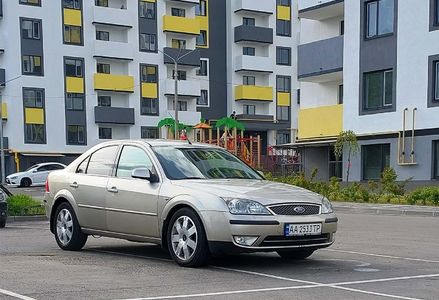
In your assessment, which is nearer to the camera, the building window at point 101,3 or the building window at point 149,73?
the building window at point 101,3

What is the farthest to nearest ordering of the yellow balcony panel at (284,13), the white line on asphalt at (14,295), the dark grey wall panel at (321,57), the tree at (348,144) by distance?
the yellow balcony panel at (284,13)
the dark grey wall panel at (321,57)
the tree at (348,144)
the white line on asphalt at (14,295)

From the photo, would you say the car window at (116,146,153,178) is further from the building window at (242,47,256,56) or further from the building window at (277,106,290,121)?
the building window at (277,106,290,121)

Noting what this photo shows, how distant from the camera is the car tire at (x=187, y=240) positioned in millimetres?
7656

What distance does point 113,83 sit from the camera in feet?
187

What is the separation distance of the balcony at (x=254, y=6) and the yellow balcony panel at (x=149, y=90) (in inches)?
500

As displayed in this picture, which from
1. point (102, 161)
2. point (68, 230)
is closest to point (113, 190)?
point (102, 161)

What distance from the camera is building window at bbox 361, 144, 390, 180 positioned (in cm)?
2820

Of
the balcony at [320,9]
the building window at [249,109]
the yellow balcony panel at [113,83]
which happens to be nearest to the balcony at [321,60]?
the balcony at [320,9]

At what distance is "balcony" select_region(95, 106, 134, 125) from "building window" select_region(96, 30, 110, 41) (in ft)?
20.0

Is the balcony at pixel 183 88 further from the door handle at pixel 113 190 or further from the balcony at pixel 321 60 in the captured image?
the door handle at pixel 113 190

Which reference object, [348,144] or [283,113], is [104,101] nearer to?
[283,113]

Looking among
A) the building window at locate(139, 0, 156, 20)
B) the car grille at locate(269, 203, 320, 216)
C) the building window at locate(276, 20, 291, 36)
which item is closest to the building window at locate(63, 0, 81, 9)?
the building window at locate(139, 0, 156, 20)

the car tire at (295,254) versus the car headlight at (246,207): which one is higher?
the car headlight at (246,207)

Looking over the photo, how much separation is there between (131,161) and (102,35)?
50240 mm
